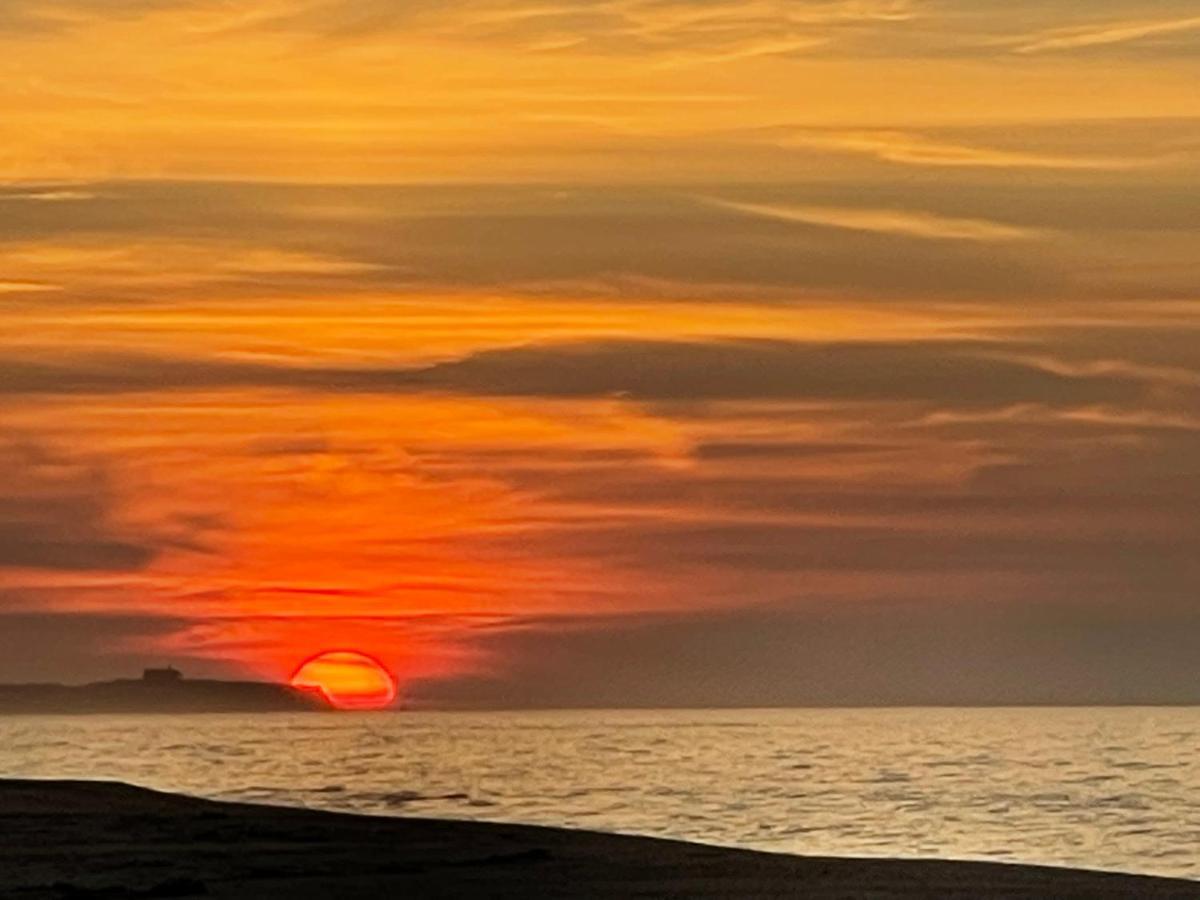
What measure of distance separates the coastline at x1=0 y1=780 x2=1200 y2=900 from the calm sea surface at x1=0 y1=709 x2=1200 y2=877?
6060 mm

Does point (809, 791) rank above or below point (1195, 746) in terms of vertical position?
below

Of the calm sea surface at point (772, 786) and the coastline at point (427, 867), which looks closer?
the coastline at point (427, 867)

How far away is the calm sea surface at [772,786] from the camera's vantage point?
49.3 meters

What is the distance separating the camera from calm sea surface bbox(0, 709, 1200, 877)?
1941 inches

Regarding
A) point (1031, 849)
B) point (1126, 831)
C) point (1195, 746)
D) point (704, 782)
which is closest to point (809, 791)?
point (704, 782)

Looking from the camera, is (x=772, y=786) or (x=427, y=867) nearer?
(x=427, y=867)

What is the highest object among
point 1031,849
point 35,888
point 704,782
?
point 704,782

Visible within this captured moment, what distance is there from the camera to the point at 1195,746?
409 ft

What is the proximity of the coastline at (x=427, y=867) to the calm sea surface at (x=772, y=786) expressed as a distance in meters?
6.06

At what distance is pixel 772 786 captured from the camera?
242 feet

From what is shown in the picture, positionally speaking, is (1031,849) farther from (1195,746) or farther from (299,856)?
(1195,746)

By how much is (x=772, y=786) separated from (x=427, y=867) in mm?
39173

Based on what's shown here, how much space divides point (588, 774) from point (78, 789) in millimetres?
31918

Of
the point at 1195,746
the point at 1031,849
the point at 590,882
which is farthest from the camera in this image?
the point at 1195,746
